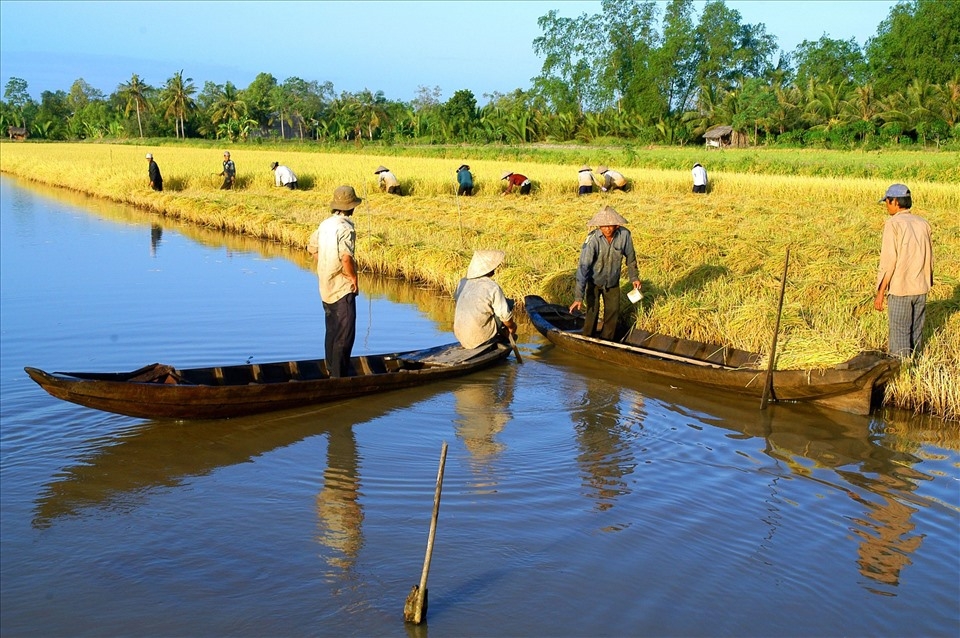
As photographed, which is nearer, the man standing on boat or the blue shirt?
the man standing on boat

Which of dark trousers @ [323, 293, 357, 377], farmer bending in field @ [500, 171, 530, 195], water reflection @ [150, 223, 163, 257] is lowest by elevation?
dark trousers @ [323, 293, 357, 377]

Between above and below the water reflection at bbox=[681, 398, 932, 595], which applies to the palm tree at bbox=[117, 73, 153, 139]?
above

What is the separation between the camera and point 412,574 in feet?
14.4

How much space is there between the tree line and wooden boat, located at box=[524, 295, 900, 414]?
30849mm

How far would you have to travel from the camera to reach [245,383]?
6.82 m

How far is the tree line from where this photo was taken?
39062mm

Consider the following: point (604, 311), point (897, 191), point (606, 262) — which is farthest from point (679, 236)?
→ point (897, 191)

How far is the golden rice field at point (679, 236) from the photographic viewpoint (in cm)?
838

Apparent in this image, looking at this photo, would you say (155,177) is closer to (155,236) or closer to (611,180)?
(155,236)

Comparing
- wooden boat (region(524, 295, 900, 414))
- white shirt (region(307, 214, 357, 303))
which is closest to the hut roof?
wooden boat (region(524, 295, 900, 414))

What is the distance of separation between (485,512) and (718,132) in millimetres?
41501

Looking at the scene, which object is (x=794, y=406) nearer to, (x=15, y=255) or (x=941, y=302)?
(x=941, y=302)

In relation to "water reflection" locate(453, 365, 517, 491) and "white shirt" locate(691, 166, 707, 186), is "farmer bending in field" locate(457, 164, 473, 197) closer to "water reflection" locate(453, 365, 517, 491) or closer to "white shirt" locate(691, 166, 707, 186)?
"white shirt" locate(691, 166, 707, 186)

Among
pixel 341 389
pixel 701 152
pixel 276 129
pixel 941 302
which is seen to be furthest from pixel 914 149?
pixel 276 129
